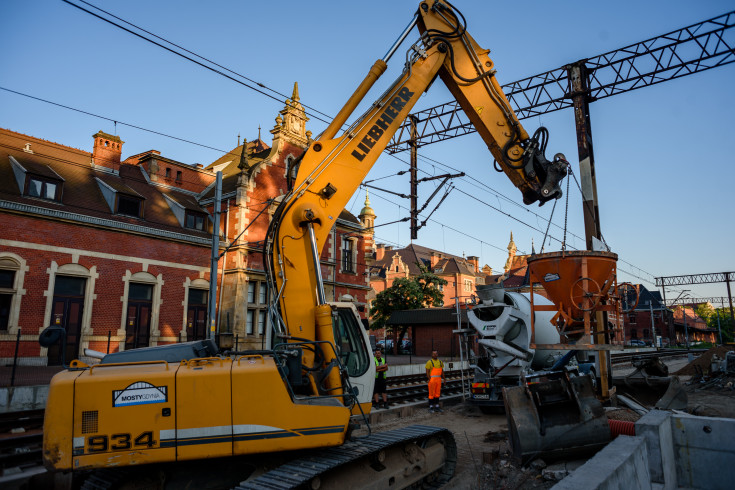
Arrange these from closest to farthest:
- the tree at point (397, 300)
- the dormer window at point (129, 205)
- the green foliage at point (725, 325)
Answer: the dormer window at point (129, 205), the tree at point (397, 300), the green foliage at point (725, 325)

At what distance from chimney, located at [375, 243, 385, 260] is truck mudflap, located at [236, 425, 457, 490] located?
79.7 m

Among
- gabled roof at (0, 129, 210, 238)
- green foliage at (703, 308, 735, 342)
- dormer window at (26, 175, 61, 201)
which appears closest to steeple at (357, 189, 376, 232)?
gabled roof at (0, 129, 210, 238)

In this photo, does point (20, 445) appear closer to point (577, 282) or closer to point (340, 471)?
point (340, 471)

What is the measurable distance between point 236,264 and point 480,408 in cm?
1594

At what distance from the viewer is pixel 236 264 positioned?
2533 cm

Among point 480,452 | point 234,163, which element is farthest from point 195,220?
point 480,452

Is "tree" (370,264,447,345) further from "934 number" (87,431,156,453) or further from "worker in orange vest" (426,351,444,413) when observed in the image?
"934 number" (87,431,156,453)

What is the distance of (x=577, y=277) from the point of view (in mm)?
7922

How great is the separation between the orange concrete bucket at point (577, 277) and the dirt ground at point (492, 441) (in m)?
2.51

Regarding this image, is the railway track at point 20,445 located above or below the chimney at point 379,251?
below

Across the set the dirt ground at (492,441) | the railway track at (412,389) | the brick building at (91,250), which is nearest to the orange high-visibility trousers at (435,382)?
the dirt ground at (492,441)

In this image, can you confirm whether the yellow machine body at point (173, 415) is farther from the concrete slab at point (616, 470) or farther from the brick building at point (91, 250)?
the brick building at point (91, 250)

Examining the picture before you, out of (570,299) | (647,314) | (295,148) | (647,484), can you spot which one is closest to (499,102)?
(570,299)

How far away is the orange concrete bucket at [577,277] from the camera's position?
7777 mm
